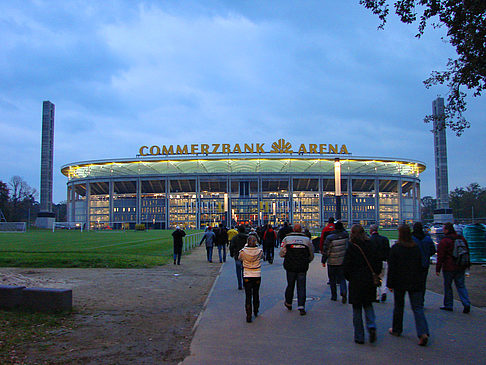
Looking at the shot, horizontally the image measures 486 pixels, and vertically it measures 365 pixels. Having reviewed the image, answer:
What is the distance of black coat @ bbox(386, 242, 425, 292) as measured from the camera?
6586mm

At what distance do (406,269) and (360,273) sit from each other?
75 cm

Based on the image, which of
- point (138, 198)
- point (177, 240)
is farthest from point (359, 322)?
point (138, 198)

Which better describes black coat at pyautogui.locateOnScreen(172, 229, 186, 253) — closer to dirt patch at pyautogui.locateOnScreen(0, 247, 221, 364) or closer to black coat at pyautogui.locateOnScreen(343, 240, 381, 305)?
dirt patch at pyautogui.locateOnScreen(0, 247, 221, 364)

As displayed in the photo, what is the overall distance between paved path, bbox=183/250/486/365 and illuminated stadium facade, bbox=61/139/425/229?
3327 inches

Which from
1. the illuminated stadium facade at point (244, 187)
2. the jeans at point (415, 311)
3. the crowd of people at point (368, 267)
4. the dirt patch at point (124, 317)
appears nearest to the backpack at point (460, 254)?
the crowd of people at point (368, 267)

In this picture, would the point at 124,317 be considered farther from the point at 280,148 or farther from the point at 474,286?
the point at 280,148

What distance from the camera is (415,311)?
6492 millimetres

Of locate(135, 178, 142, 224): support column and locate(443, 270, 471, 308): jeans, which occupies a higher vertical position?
locate(135, 178, 142, 224): support column

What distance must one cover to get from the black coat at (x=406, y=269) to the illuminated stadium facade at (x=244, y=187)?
8650 centimetres

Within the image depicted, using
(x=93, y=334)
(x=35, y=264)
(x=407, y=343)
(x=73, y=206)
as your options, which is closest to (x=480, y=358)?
(x=407, y=343)

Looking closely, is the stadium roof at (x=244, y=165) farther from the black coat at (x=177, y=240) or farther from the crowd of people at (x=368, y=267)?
the crowd of people at (x=368, y=267)

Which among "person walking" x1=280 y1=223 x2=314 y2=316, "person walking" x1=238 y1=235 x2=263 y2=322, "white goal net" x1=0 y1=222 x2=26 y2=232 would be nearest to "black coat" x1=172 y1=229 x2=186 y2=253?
"person walking" x1=238 y1=235 x2=263 y2=322

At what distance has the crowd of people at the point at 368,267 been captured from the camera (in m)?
6.53

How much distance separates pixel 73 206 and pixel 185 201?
95.2 feet
